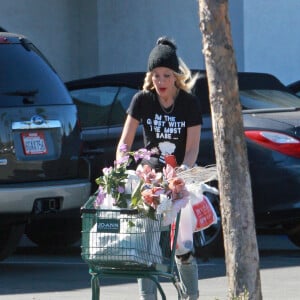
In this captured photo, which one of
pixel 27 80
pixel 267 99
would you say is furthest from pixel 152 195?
pixel 267 99

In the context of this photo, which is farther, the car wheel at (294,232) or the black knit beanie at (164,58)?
the car wheel at (294,232)

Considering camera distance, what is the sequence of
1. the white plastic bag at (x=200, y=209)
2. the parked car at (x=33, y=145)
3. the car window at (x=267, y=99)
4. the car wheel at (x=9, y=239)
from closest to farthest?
the white plastic bag at (x=200, y=209) → the parked car at (x=33, y=145) → the car wheel at (x=9, y=239) → the car window at (x=267, y=99)

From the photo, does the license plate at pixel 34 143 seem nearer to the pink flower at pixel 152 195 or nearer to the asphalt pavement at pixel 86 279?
the asphalt pavement at pixel 86 279

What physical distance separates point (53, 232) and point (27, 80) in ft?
6.91

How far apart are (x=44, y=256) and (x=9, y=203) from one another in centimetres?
207

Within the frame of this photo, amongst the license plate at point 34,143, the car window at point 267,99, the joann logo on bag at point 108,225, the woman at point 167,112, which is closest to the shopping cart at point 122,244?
the joann logo on bag at point 108,225

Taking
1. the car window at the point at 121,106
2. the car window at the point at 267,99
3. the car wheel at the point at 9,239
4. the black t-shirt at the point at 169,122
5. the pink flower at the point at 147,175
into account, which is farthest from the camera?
the car window at the point at 121,106

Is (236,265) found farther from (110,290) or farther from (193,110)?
(110,290)

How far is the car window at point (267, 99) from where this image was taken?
10.4m

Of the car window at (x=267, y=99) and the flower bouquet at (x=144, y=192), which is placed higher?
the flower bouquet at (x=144, y=192)

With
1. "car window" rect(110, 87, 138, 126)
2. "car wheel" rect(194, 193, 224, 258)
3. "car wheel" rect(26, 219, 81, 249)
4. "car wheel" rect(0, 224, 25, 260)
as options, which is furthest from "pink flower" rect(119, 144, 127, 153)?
"car wheel" rect(26, 219, 81, 249)

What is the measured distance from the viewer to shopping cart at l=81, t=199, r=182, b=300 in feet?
19.0

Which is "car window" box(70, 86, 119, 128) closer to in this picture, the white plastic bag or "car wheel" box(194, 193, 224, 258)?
"car wheel" box(194, 193, 224, 258)

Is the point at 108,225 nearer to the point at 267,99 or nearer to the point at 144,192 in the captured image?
the point at 144,192
